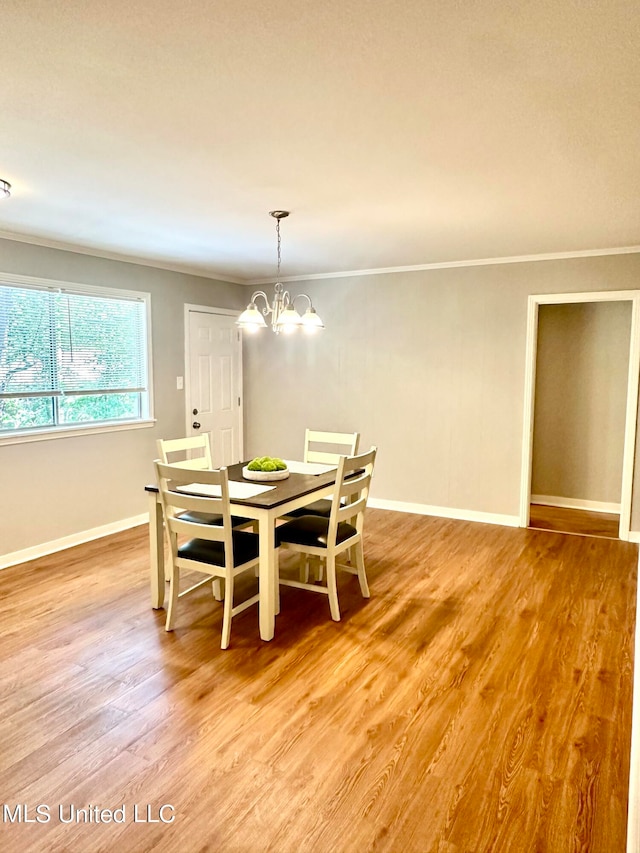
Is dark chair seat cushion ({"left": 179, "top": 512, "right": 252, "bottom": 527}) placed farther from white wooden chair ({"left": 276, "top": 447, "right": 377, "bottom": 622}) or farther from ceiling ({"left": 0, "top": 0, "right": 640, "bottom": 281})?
ceiling ({"left": 0, "top": 0, "right": 640, "bottom": 281})

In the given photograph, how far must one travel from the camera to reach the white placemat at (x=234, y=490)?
298 cm

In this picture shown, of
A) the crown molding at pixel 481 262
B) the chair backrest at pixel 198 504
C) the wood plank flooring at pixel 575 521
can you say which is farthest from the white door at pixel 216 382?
the wood plank flooring at pixel 575 521

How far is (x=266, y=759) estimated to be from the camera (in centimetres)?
204

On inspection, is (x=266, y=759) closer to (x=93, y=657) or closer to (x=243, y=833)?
(x=243, y=833)

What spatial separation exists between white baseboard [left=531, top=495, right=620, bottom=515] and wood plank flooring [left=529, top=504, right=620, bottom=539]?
0.07 meters

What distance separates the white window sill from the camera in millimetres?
3971

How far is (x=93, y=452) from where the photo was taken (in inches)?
180

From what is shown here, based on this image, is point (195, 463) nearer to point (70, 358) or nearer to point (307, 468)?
point (307, 468)

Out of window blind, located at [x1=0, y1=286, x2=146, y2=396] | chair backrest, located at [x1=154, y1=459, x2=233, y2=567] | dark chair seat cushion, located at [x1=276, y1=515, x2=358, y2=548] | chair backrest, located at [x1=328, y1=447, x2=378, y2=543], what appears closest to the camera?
chair backrest, located at [x1=154, y1=459, x2=233, y2=567]

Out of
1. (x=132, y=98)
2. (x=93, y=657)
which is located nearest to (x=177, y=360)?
(x=93, y=657)

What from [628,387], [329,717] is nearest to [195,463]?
[329,717]

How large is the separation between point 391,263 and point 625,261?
1.96 metres

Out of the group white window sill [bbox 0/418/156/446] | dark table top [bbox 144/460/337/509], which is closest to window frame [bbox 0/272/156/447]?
white window sill [bbox 0/418/156/446]

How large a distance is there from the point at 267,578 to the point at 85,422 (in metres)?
2.53
